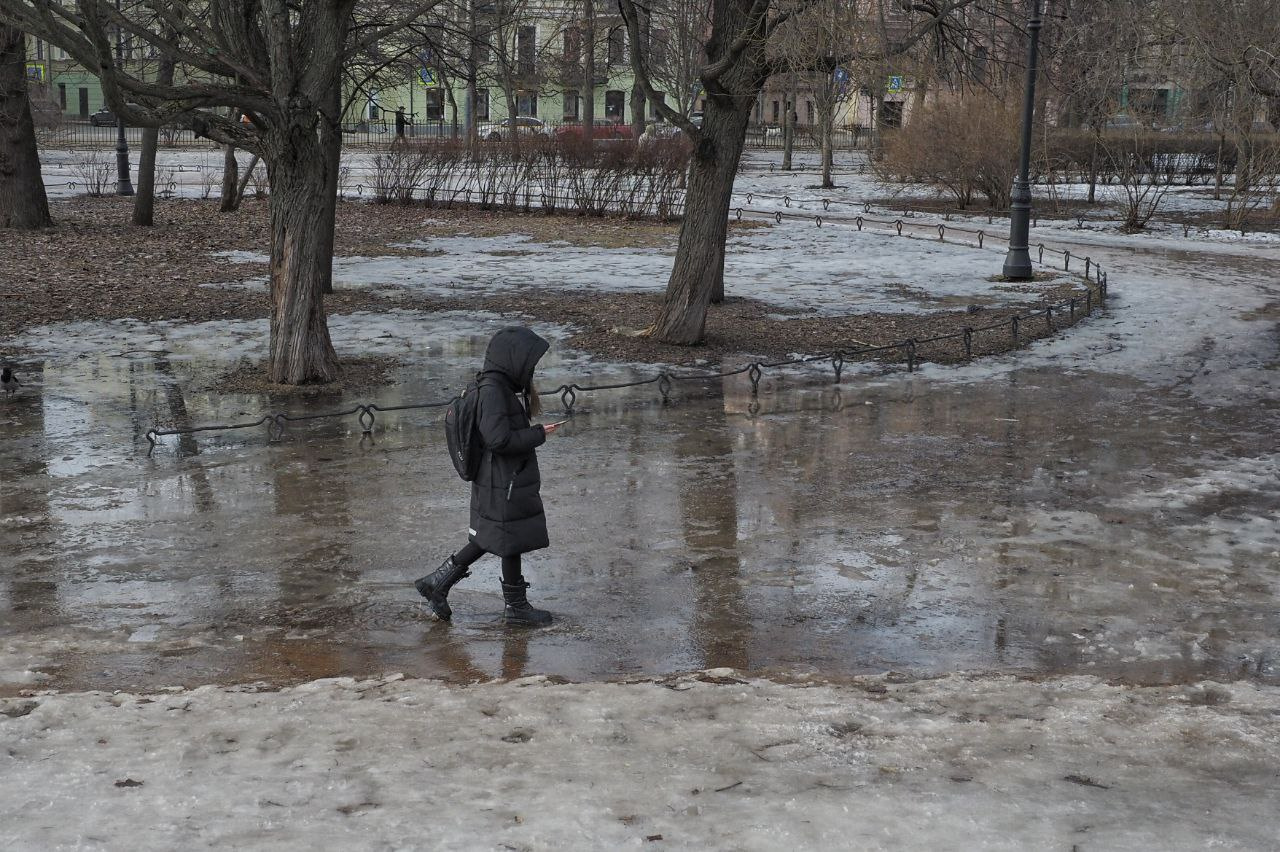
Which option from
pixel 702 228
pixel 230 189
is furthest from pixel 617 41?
pixel 230 189

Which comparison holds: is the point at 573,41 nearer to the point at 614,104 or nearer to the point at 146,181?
the point at 146,181

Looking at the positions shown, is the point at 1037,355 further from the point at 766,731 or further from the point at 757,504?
the point at 766,731

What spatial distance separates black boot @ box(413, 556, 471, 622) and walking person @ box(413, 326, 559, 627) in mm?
11

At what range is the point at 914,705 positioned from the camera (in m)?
5.57

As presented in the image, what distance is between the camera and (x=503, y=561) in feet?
21.4

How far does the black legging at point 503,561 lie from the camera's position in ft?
21.4

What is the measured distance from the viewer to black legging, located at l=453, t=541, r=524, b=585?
6.53 m

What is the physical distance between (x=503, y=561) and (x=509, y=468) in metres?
0.48

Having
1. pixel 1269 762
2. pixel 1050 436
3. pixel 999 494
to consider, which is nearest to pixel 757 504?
pixel 999 494

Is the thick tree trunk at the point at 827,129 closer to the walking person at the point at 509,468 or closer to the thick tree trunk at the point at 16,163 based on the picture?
the thick tree trunk at the point at 16,163

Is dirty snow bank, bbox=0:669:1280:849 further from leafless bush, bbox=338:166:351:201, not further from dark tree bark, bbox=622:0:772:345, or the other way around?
leafless bush, bbox=338:166:351:201

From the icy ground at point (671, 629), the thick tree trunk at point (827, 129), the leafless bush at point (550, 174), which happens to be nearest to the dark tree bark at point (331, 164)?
the icy ground at point (671, 629)

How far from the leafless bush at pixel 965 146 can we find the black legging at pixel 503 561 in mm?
25967

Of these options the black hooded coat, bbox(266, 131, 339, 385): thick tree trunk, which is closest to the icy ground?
the black hooded coat
